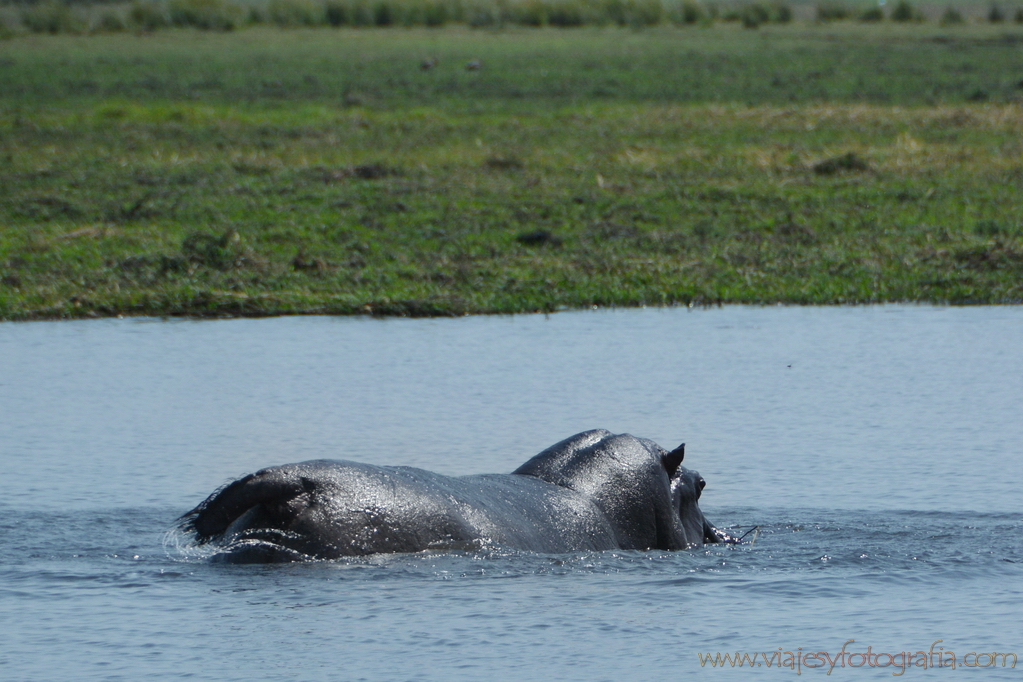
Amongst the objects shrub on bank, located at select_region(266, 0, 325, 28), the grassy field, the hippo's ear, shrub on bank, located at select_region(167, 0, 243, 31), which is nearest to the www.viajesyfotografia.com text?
the hippo's ear

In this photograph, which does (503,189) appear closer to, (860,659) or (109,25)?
(860,659)

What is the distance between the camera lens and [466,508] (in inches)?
212

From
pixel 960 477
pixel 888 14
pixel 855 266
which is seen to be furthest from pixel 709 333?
pixel 888 14

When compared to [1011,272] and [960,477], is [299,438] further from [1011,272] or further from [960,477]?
[1011,272]

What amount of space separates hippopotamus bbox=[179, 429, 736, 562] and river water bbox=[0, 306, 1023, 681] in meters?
0.08

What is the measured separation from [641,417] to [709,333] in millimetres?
2736

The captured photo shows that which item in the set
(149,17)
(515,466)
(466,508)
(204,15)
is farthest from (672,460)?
(204,15)

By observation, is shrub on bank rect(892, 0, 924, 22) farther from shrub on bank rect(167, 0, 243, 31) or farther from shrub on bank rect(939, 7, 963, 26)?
shrub on bank rect(167, 0, 243, 31)

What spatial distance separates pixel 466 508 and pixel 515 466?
2042 millimetres

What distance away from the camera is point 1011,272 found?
43.1 feet

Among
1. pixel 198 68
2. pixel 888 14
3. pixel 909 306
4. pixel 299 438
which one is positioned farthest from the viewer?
pixel 888 14

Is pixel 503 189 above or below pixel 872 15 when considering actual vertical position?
below

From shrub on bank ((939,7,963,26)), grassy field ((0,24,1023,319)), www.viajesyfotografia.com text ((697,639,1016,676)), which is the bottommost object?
grassy field ((0,24,1023,319))

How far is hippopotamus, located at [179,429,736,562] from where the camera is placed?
16.7 feet
